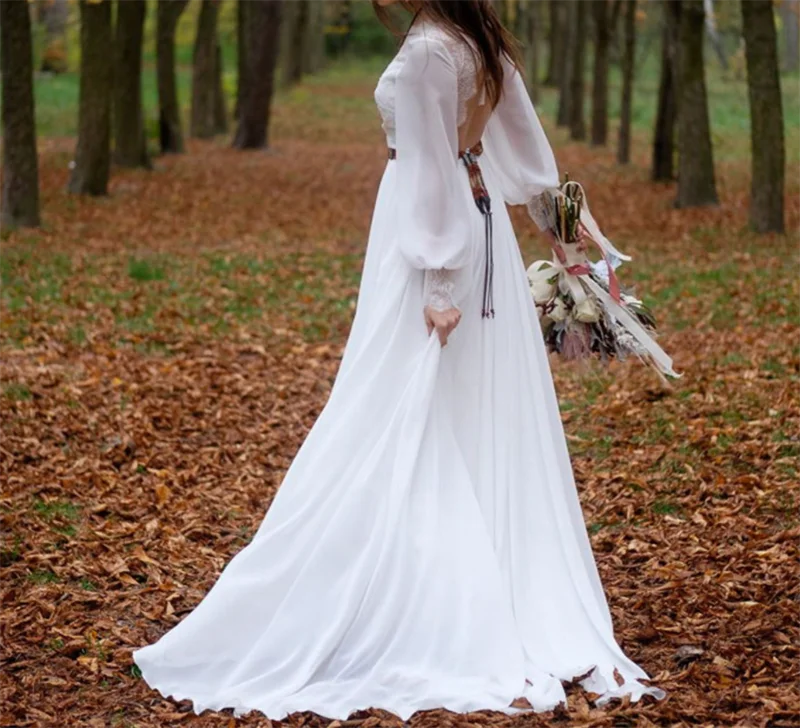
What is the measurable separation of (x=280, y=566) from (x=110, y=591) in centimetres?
152

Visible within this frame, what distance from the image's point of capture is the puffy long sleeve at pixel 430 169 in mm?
4211

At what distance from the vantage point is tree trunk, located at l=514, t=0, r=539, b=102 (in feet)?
114

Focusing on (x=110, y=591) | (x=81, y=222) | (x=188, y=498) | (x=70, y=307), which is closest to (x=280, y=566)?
(x=110, y=591)

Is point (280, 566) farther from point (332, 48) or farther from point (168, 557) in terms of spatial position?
point (332, 48)

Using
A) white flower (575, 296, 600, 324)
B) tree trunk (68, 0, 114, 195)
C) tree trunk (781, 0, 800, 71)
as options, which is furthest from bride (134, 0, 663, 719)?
tree trunk (781, 0, 800, 71)

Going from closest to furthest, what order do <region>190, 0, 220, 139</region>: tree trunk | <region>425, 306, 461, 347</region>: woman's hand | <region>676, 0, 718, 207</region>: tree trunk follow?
1. <region>425, 306, 461, 347</region>: woman's hand
2. <region>676, 0, 718, 207</region>: tree trunk
3. <region>190, 0, 220, 139</region>: tree trunk

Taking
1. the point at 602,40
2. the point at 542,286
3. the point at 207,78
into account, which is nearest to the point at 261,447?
the point at 542,286

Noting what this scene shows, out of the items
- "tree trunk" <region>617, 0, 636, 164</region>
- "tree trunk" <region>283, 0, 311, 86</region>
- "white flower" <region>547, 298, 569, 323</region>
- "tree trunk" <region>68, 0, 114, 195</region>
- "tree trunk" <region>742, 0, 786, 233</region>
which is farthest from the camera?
"tree trunk" <region>283, 0, 311, 86</region>

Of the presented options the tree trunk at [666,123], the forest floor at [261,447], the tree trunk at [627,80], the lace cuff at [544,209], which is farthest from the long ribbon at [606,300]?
the tree trunk at [627,80]

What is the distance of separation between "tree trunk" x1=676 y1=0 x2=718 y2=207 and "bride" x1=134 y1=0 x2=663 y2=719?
1384cm

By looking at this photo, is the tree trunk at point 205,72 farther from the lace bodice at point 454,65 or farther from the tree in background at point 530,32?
the lace bodice at point 454,65

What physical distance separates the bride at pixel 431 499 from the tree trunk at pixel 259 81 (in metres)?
24.9

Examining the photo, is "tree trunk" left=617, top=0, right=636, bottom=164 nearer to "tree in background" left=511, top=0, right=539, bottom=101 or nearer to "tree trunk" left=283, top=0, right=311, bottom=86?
"tree in background" left=511, top=0, right=539, bottom=101

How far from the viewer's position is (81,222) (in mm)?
17016
